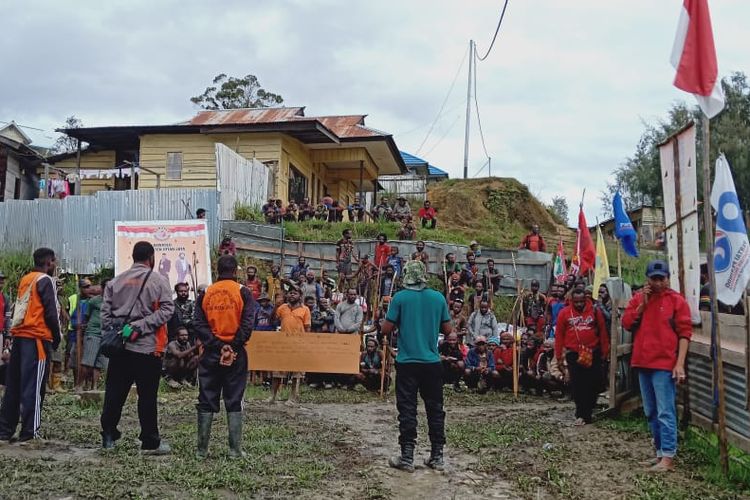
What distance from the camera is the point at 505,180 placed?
3144 cm

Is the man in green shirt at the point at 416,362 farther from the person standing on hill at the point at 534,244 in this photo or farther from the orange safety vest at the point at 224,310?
the person standing on hill at the point at 534,244

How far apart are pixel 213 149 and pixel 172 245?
8134 millimetres

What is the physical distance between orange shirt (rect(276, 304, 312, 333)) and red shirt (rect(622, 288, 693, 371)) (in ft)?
18.2

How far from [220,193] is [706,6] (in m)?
15.0

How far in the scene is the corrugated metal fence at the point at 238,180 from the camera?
20.2 m

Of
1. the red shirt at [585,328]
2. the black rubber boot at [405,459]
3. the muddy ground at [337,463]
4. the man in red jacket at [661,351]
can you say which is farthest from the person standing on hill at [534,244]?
the black rubber boot at [405,459]

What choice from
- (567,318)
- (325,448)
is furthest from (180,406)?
(567,318)

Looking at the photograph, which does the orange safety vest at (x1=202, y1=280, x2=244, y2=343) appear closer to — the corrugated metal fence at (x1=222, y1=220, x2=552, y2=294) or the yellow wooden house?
the corrugated metal fence at (x1=222, y1=220, x2=552, y2=294)

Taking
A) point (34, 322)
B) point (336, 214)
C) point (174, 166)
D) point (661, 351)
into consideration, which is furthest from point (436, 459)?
point (174, 166)

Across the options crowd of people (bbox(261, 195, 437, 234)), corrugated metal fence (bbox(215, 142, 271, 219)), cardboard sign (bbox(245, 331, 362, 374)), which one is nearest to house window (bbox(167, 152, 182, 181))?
corrugated metal fence (bbox(215, 142, 271, 219))

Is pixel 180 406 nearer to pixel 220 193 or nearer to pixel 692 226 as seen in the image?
pixel 692 226

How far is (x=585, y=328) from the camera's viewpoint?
8.93 m

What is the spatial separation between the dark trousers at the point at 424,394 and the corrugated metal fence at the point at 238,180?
1400 centimetres

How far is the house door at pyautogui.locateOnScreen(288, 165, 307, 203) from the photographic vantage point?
→ 25453mm
